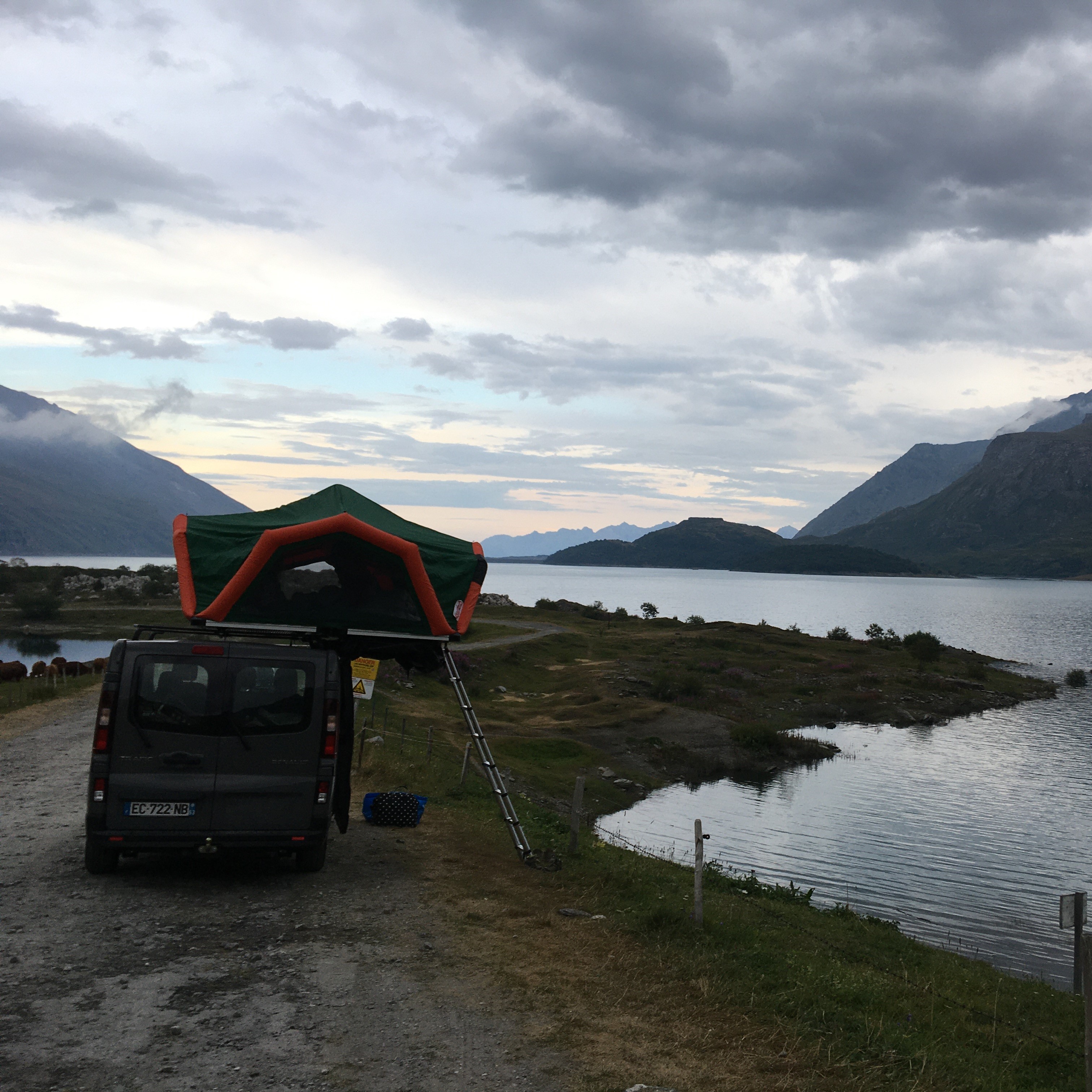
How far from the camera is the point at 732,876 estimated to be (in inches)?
958

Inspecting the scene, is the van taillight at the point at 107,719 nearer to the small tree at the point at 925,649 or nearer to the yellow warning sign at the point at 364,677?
the yellow warning sign at the point at 364,677

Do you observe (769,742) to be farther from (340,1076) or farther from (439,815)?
(340,1076)

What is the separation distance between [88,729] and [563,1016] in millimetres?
25093

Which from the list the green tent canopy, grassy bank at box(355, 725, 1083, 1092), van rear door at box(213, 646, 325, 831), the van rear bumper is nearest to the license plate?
the van rear bumper

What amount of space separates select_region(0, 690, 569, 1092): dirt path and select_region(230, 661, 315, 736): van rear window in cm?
228

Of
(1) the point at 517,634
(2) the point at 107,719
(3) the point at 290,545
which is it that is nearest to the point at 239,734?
(2) the point at 107,719

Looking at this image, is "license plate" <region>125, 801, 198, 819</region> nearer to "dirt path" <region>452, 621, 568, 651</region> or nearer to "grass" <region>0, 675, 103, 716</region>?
"grass" <region>0, 675, 103, 716</region>

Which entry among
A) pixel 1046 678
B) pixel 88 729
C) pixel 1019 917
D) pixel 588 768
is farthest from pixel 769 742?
pixel 1046 678

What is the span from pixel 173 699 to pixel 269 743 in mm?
1405

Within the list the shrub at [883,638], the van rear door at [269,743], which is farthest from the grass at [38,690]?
the shrub at [883,638]

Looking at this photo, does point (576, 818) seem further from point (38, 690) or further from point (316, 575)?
point (38, 690)

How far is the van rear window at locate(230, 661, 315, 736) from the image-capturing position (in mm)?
12148

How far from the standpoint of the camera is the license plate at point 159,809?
11688 millimetres

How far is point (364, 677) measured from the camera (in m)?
22.7
